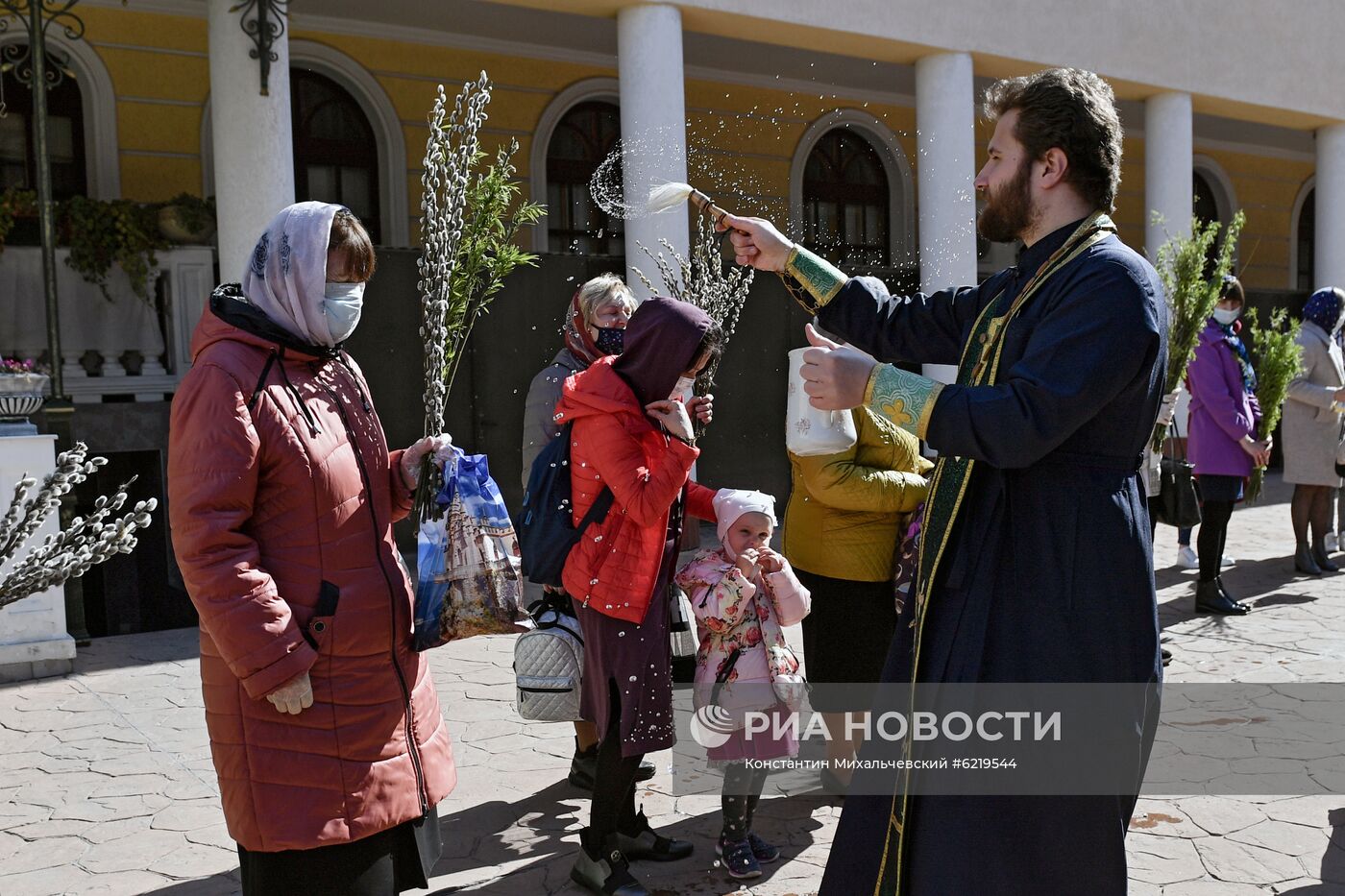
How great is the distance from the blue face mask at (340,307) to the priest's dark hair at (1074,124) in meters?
1.48

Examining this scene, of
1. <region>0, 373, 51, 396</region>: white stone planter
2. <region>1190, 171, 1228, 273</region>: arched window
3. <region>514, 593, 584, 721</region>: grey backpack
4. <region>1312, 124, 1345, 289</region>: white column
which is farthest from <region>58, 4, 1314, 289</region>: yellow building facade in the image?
<region>514, 593, 584, 721</region>: grey backpack

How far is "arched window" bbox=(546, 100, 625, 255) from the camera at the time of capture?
12.5 m

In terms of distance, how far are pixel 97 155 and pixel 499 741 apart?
7589mm

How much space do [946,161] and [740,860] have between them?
27.8 ft

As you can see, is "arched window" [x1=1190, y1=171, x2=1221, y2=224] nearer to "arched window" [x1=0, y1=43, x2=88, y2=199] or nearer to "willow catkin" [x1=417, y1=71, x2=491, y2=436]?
"arched window" [x1=0, y1=43, x2=88, y2=199]

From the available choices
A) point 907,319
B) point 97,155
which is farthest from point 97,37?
point 907,319

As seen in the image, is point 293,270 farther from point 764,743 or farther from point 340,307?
point 764,743

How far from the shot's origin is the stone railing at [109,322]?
27.9 feet

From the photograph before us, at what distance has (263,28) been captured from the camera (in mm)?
7609

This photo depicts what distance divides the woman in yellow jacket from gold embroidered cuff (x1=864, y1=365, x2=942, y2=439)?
166 centimetres

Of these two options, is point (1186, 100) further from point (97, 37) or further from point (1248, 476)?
point (97, 37)

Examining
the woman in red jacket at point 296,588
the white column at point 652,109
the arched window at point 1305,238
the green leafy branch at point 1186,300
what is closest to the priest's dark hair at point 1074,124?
the woman in red jacket at point 296,588

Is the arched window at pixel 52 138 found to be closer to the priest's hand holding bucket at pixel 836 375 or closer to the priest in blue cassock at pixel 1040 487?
the priest's hand holding bucket at pixel 836 375

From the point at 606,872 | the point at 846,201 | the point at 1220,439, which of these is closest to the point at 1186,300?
the point at 1220,439
